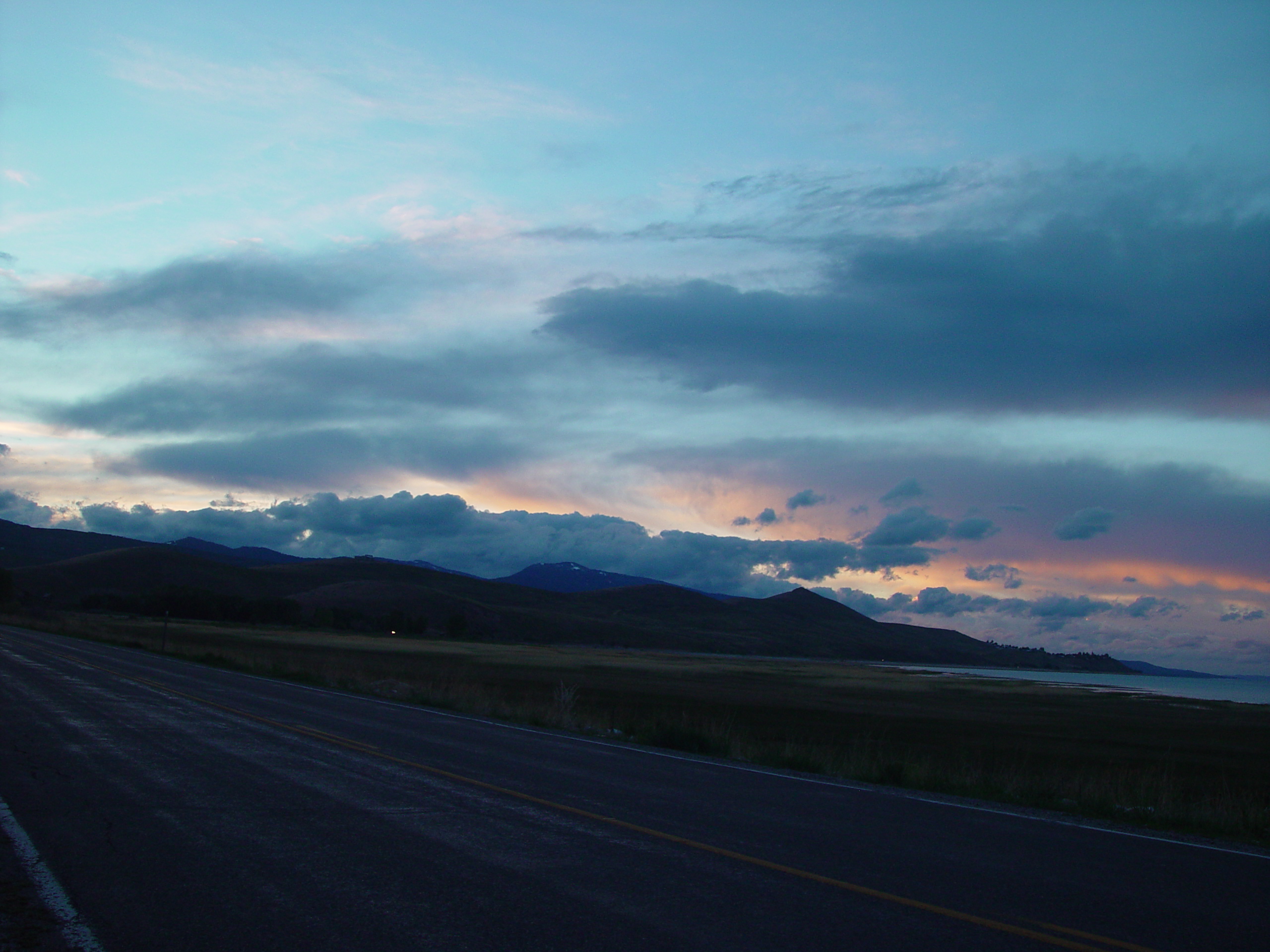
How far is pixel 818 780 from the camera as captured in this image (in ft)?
48.3

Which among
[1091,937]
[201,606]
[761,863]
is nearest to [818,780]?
[761,863]

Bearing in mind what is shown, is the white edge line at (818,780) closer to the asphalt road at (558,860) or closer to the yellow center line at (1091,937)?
the asphalt road at (558,860)

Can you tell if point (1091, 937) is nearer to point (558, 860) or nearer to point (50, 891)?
point (558, 860)

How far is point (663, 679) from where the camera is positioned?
62500 millimetres

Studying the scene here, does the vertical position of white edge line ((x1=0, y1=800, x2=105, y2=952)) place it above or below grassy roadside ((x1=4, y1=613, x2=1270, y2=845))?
above

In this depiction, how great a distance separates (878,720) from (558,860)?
108ft

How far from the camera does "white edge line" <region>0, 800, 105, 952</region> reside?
19.0 ft

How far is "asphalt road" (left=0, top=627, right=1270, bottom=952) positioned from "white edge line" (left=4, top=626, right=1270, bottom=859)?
127mm

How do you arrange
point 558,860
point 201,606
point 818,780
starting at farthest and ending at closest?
1. point 201,606
2. point 818,780
3. point 558,860

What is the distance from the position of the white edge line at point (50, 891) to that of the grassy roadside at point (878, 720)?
12136mm

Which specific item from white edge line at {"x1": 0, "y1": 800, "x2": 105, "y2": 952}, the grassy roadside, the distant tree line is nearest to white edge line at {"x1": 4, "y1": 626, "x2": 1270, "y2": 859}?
the grassy roadside

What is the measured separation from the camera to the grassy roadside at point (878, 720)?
51.6 ft

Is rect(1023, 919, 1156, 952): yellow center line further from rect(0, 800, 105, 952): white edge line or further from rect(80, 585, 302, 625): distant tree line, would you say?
rect(80, 585, 302, 625): distant tree line

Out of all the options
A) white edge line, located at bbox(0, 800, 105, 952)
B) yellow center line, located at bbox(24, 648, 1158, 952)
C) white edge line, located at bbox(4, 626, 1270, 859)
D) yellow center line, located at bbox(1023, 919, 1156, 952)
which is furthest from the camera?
white edge line, located at bbox(4, 626, 1270, 859)
